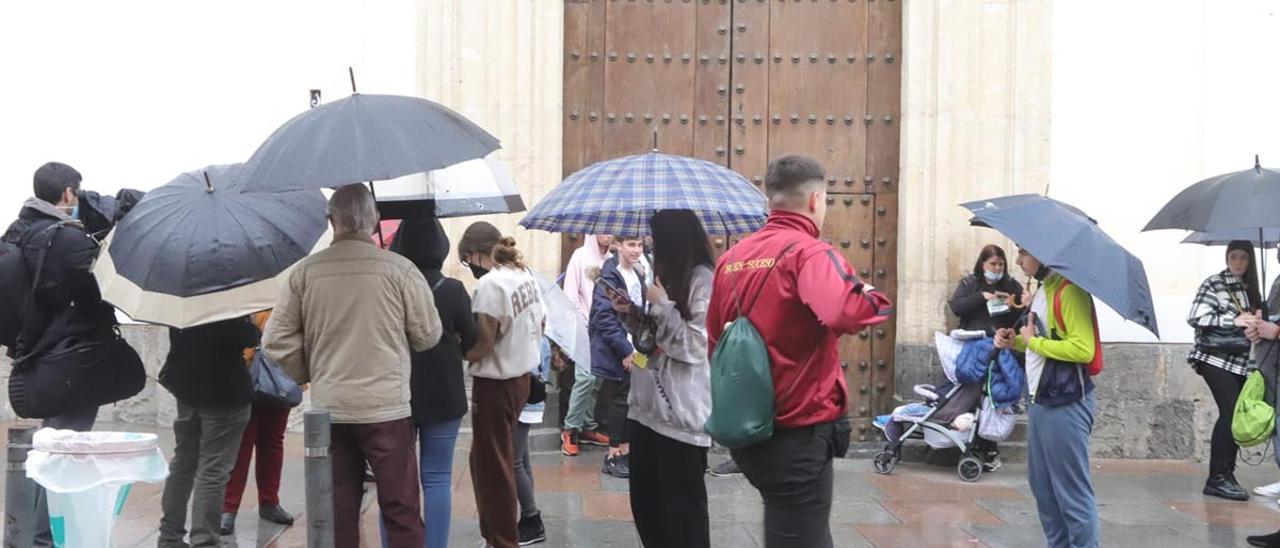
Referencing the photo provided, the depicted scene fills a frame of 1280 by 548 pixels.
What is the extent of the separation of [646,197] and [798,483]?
1.79 m

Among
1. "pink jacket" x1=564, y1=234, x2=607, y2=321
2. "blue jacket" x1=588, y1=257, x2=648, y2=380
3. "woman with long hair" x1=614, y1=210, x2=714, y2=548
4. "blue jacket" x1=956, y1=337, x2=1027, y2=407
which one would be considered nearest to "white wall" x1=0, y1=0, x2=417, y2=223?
"pink jacket" x1=564, y1=234, x2=607, y2=321

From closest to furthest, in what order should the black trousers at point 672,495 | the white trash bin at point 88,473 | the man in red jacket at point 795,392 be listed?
the man in red jacket at point 795,392 < the white trash bin at point 88,473 < the black trousers at point 672,495

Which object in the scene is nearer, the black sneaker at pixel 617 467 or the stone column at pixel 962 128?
the black sneaker at pixel 617 467

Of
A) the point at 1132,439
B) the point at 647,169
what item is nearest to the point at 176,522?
the point at 647,169

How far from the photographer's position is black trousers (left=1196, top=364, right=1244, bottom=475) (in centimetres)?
843

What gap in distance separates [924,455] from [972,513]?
5.06ft

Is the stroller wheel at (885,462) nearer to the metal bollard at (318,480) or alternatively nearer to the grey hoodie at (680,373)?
the grey hoodie at (680,373)

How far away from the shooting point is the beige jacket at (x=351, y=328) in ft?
16.2

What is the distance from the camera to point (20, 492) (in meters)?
4.70

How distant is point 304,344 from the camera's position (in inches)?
199

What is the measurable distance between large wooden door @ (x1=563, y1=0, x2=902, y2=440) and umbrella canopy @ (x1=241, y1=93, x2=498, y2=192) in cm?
506

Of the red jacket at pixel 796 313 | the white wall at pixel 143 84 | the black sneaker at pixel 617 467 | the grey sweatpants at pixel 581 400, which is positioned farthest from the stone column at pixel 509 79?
the red jacket at pixel 796 313

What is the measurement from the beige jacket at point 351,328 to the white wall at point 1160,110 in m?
6.12

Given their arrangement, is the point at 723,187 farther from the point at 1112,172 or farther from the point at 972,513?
the point at 1112,172
